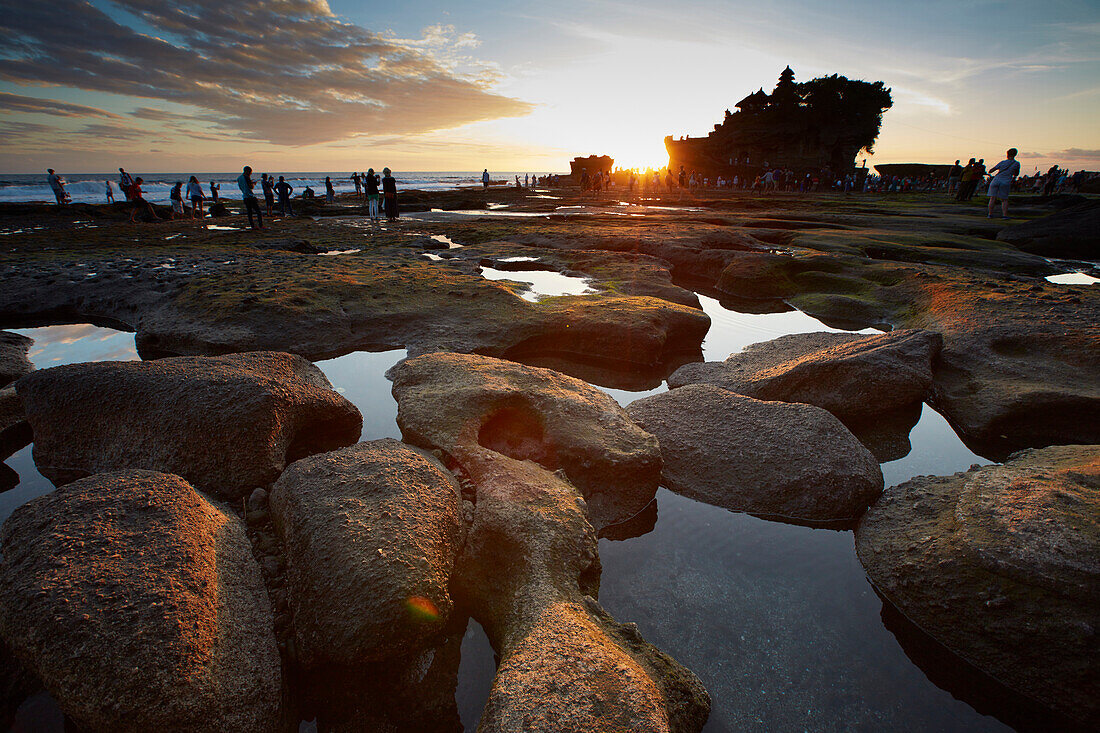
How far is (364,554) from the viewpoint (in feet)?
7.30

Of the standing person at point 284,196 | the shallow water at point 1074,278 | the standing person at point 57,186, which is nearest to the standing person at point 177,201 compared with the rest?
the standing person at point 284,196

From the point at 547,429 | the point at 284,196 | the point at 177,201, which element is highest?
the point at 284,196

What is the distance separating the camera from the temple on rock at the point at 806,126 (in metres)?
52.8

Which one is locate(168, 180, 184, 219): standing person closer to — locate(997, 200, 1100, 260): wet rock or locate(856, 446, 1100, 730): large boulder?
locate(856, 446, 1100, 730): large boulder

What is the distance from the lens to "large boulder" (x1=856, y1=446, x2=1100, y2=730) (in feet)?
7.27

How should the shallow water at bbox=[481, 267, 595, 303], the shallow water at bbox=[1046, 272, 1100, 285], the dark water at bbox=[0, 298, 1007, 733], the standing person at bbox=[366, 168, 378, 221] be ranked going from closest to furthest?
1. the dark water at bbox=[0, 298, 1007, 733]
2. the shallow water at bbox=[481, 267, 595, 303]
3. the shallow water at bbox=[1046, 272, 1100, 285]
4. the standing person at bbox=[366, 168, 378, 221]

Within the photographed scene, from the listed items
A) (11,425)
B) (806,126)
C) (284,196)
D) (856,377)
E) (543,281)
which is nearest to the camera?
(11,425)

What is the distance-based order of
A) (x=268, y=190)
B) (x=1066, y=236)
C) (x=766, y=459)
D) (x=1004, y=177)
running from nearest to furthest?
1. (x=766, y=459)
2. (x=1066, y=236)
3. (x=1004, y=177)
4. (x=268, y=190)

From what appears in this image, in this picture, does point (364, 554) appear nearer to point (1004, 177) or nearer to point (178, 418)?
point (178, 418)

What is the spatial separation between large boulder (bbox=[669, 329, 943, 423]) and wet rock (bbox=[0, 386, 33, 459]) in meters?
6.15

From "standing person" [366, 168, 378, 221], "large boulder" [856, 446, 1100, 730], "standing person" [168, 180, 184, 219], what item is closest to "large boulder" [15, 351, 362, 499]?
"large boulder" [856, 446, 1100, 730]

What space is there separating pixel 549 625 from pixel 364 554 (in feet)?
2.87

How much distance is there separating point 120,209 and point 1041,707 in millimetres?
31128

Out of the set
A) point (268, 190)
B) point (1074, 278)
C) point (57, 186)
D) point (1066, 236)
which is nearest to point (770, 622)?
point (1074, 278)
